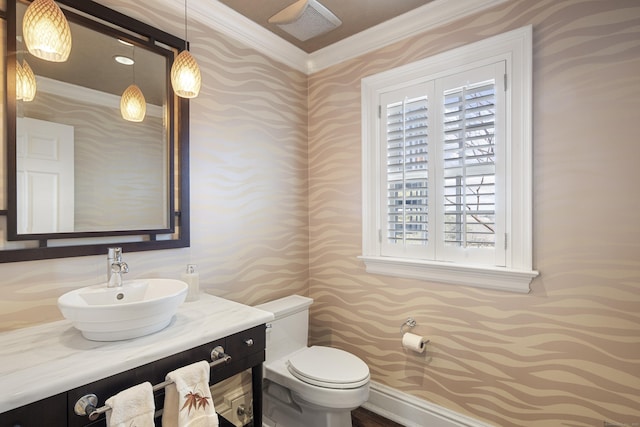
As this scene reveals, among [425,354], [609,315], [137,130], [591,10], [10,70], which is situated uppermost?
[591,10]

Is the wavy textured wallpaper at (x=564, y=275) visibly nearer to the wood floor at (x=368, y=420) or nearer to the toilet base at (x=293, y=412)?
the wood floor at (x=368, y=420)

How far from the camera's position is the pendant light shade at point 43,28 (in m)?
1.05

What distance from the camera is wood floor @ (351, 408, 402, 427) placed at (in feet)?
6.53

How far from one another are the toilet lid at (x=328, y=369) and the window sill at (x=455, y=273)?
594mm

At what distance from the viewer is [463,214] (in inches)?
71.3

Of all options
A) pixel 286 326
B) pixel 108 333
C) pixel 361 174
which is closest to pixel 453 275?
pixel 361 174

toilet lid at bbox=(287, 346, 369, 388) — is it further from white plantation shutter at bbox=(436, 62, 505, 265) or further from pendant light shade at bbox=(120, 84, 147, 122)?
pendant light shade at bbox=(120, 84, 147, 122)

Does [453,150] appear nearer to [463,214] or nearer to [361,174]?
[463,214]

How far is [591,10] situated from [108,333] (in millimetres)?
2389

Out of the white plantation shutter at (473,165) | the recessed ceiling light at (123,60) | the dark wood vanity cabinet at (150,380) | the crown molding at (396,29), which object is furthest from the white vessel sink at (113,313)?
the crown molding at (396,29)

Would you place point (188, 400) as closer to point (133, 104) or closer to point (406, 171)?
point (133, 104)

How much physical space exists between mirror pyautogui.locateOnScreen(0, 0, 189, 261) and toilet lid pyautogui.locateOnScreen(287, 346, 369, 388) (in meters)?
0.95

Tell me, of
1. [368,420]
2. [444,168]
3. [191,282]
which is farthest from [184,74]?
[368,420]

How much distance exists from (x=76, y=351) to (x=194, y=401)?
42 centimetres
